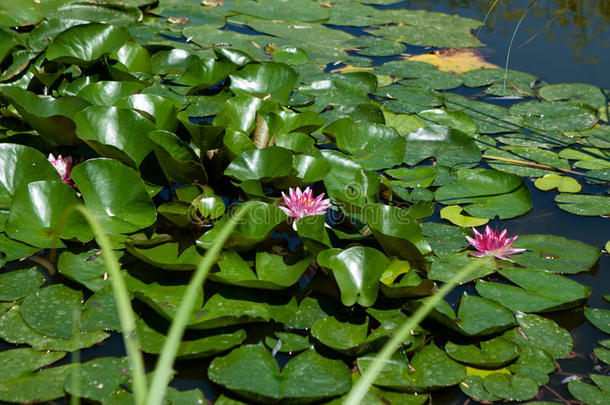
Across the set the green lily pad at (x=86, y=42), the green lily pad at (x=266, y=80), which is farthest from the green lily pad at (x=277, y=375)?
the green lily pad at (x=86, y=42)

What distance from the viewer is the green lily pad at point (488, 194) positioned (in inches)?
107

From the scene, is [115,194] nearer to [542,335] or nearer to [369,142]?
[369,142]

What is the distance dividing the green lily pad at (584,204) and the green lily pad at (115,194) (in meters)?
1.88

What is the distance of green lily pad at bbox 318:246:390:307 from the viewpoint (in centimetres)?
204

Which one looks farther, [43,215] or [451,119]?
[451,119]

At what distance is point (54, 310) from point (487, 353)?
147 centimetres

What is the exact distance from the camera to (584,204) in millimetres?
2799

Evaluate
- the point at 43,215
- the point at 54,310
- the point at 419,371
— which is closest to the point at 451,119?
the point at 419,371

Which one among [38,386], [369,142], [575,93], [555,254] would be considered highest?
[575,93]

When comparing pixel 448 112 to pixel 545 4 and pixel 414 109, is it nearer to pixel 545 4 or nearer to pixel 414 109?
pixel 414 109

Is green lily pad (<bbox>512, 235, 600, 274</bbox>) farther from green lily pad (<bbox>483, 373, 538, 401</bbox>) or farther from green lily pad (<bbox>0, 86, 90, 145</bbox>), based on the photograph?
green lily pad (<bbox>0, 86, 90, 145</bbox>)

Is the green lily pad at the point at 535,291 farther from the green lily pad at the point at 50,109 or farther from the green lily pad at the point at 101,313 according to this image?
the green lily pad at the point at 50,109

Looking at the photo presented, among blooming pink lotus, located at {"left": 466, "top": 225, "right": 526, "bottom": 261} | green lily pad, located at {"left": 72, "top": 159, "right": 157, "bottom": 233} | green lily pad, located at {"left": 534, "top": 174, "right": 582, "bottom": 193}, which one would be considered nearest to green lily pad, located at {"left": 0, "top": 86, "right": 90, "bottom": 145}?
green lily pad, located at {"left": 72, "top": 159, "right": 157, "bottom": 233}

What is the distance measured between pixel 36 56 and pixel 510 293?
2902 mm
